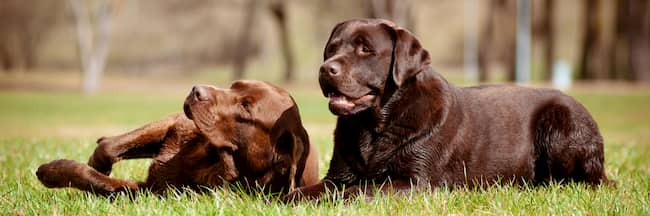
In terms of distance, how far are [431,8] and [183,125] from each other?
79044mm

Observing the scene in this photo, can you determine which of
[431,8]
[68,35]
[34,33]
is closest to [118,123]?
[34,33]

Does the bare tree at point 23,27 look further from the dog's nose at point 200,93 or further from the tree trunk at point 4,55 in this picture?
the dog's nose at point 200,93

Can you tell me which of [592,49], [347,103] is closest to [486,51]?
[592,49]

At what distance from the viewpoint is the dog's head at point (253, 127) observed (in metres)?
5.11

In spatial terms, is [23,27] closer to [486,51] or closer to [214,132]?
[486,51]

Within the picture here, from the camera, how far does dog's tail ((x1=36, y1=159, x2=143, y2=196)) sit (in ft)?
17.6

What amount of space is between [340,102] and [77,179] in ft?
5.89

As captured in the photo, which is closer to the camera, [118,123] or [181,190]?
[181,190]

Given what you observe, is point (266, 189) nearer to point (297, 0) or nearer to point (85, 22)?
point (85, 22)

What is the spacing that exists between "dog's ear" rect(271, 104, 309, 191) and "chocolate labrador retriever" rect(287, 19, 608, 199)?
22cm

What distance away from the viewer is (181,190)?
539 centimetres

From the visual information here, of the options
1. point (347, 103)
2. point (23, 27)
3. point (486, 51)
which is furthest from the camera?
point (23, 27)

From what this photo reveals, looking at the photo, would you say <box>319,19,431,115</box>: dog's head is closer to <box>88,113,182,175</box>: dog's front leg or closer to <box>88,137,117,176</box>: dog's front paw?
<box>88,113,182,175</box>: dog's front leg

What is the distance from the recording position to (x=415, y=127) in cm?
509
